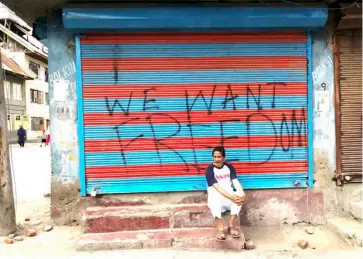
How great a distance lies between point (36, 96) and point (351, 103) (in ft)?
117

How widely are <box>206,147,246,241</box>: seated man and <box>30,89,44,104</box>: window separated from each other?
33955 millimetres

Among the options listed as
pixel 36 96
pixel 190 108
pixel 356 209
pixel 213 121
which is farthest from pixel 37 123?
pixel 356 209

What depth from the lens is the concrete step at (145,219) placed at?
518 centimetres

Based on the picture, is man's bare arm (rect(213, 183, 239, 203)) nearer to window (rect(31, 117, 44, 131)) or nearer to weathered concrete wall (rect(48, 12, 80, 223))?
weathered concrete wall (rect(48, 12, 80, 223))

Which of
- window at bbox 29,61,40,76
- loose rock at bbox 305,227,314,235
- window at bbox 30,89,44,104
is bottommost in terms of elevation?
loose rock at bbox 305,227,314,235

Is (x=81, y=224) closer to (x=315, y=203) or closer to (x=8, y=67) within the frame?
(x=315, y=203)

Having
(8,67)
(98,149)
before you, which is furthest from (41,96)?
(98,149)

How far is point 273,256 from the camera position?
15.3ft

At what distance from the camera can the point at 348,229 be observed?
206 inches

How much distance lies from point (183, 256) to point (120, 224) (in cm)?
107

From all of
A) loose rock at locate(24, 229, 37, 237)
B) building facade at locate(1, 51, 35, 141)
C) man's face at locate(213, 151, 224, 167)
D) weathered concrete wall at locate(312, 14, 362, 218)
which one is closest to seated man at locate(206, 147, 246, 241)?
man's face at locate(213, 151, 224, 167)

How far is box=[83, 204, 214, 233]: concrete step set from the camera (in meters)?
5.18

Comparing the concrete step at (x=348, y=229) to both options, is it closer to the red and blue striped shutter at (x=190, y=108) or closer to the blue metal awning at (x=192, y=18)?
the red and blue striped shutter at (x=190, y=108)


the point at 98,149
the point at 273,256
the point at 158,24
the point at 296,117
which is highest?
the point at 158,24
